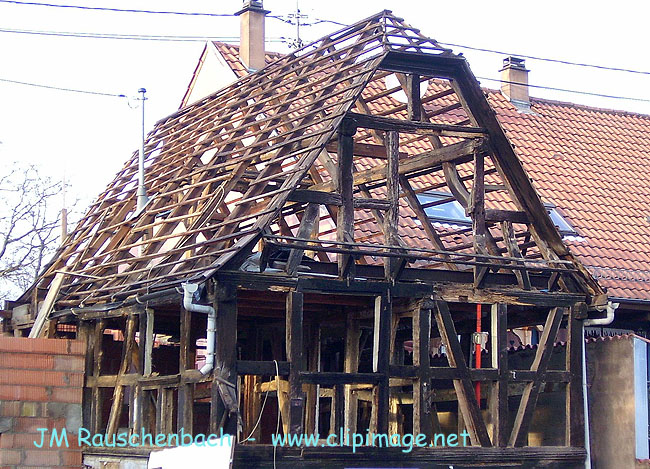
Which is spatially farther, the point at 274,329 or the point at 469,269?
the point at 274,329

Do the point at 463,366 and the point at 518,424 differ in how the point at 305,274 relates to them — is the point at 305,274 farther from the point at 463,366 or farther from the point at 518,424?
the point at 518,424

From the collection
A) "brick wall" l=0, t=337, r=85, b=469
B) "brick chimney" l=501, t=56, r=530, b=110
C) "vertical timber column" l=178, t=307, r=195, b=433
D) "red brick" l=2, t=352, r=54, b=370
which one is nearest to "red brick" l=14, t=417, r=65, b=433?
"brick wall" l=0, t=337, r=85, b=469

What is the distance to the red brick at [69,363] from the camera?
55.5ft

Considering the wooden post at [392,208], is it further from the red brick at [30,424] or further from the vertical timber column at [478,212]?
the red brick at [30,424]

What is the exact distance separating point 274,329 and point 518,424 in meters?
4.92

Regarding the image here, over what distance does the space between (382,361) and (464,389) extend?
4.16 feet

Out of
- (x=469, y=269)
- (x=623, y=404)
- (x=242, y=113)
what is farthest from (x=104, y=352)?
(x=623, y=404)

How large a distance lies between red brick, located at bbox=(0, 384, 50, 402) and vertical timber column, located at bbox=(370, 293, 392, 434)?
5.15 metres

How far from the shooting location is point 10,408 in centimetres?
1636

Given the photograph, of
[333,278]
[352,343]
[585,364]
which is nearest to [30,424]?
[352,343]

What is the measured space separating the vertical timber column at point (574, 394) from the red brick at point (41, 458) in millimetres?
7298

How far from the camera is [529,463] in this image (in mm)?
15352

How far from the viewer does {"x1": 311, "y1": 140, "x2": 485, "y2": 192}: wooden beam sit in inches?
616

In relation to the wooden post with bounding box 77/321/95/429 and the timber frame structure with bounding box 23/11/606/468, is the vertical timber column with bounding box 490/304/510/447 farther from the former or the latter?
the wooden post with bounding box 77/321/95/429
